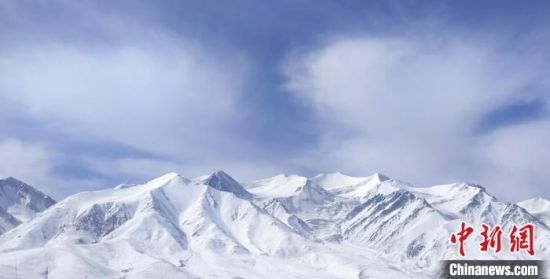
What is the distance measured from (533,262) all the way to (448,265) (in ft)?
Answer: 47.6

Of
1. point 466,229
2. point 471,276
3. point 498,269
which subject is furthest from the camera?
point 466,229

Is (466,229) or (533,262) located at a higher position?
(466,229)

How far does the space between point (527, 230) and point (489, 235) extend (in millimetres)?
7719

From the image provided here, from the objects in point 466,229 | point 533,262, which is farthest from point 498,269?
point 466,229

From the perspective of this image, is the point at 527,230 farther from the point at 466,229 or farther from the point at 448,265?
the point at 448,265

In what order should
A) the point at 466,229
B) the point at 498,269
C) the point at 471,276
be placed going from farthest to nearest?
the point at 466,229
the point at 471,276
the point at 498,269

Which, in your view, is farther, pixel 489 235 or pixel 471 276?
pixel 489 235

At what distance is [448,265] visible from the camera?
118875mm

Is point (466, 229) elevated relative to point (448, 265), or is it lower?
elevated

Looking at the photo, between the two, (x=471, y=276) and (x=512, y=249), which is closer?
(x=471, y=276)

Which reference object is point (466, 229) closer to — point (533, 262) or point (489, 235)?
point (489, 235)

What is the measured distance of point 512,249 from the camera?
13438cm

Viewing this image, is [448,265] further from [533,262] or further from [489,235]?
[489,235]

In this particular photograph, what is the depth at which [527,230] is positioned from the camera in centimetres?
13625
